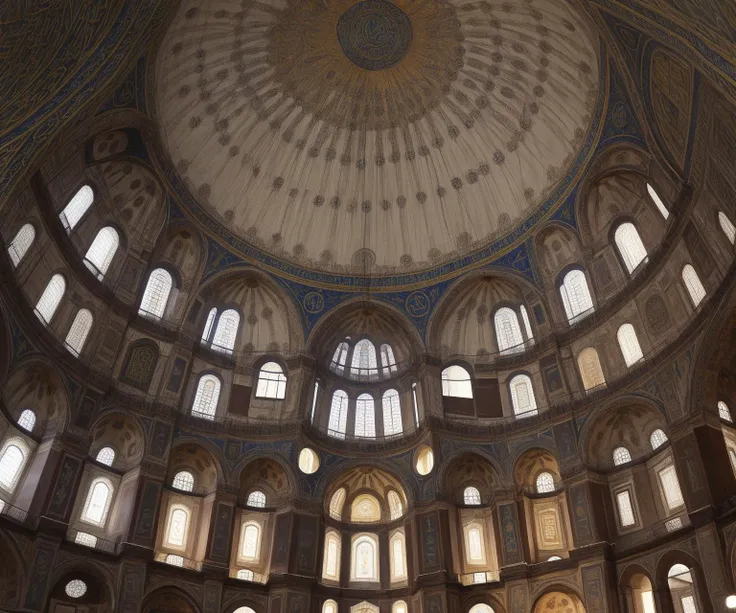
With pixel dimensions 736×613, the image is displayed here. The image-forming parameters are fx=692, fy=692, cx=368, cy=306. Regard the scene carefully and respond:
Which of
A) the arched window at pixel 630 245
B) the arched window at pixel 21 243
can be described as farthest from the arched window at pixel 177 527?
the arched window at pixel 630 245

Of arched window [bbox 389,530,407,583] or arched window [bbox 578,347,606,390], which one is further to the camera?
arched window [bbox 578,347,606,390]

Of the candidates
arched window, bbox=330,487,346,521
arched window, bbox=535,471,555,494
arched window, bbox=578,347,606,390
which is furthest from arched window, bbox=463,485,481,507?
arched window, bbox=578,347,606,390

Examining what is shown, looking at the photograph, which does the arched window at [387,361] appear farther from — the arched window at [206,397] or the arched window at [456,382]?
the arched window at [206,397]

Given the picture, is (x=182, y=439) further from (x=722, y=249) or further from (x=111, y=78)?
(x=722, y=249)

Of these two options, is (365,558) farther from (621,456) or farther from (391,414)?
(621,456)

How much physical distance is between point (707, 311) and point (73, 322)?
80.9 ft

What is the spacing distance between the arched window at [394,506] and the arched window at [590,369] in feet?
32.4

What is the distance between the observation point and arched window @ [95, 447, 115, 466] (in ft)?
92.5

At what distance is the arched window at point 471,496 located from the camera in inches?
1213

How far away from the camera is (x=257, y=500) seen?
101ft

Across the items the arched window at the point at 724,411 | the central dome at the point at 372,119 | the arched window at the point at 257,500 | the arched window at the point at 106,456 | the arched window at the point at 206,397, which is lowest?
the arched window at the point at 257,500

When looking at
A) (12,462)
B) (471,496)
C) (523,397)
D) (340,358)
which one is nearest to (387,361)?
(340,358)

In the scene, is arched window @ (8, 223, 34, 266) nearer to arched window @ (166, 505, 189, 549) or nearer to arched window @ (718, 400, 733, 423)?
arched window @ (166, 505, 189, 549)

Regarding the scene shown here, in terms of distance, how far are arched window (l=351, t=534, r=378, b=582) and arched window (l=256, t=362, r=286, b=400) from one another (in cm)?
767
